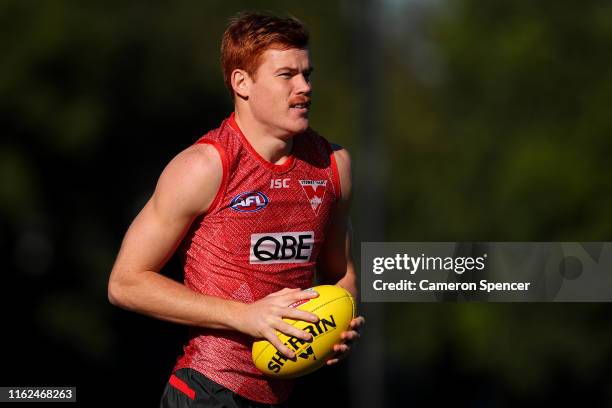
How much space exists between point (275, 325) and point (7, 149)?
29128mm

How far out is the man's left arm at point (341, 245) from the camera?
5.62 meters

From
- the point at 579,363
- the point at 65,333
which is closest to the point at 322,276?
the point at 65,333

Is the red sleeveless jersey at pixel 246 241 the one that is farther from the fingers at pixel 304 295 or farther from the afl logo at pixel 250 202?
the fingers at pixel 304 295

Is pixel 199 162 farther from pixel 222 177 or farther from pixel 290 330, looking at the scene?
pixel 290 330

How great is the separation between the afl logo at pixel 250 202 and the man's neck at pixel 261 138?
18cm

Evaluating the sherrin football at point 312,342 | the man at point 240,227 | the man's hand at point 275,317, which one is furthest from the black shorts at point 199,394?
the man's hand at point 275,317

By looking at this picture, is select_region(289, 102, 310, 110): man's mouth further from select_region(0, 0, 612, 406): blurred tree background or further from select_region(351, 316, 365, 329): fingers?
select_region(0, 0, 612, 406): blurred tree background

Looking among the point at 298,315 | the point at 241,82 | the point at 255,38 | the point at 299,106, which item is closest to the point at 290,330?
the point at 298,315

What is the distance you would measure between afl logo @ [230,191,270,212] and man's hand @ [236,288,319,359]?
432 mm

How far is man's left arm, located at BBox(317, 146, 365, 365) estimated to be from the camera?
18.5ft

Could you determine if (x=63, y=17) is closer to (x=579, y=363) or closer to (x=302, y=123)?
(x=579, y=363)

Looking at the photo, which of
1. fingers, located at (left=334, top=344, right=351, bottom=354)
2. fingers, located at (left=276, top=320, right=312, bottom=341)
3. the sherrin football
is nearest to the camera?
fingers, located at (left=276, top=320, right=312, bottom=341)

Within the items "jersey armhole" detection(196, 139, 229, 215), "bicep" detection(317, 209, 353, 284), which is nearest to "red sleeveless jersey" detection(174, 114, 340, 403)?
"jersey armhole" detection(196, 139, 229, 215)

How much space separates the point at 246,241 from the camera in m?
5.30
